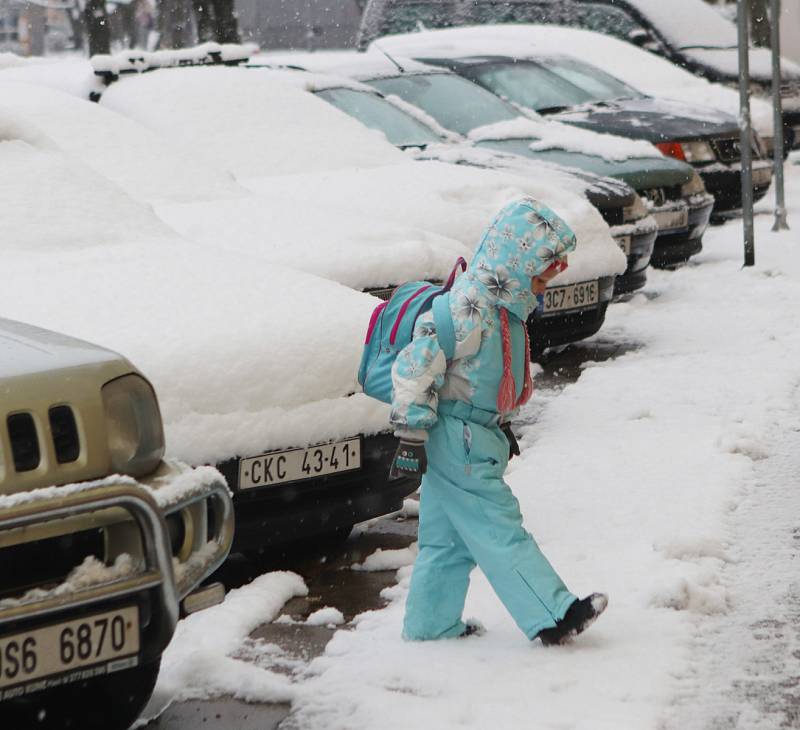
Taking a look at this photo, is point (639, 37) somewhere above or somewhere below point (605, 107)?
above

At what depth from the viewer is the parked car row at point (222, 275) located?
3.29m

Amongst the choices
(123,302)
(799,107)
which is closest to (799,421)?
(123,302)

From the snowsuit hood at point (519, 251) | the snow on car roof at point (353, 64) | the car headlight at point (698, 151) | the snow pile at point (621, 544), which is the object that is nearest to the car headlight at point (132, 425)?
Result: the snow pile at point (621, 544)

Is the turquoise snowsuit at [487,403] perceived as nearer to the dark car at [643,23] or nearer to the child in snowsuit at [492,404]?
the child in snowsuit at [492,404]

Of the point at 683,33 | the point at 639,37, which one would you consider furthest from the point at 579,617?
the point at 683,33

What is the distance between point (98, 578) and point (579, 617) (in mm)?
1422

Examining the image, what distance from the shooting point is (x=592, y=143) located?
10.4 m

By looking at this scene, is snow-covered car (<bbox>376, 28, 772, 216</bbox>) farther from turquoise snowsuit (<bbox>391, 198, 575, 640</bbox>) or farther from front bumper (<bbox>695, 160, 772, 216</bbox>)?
turquoise snowsuit (<bbox>391, 198, 575, 640</bbox>)

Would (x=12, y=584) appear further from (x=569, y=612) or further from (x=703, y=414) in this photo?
(x=703, y=414)

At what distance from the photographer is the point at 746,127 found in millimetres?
11102

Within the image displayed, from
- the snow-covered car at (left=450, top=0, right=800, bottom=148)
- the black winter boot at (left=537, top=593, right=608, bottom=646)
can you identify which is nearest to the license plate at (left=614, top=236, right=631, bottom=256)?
the black winter boot at (left=537, top=593, right=608, bottom=646)

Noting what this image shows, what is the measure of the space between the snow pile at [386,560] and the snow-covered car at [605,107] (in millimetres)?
7350

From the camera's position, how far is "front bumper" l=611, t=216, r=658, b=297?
9070 millimetres

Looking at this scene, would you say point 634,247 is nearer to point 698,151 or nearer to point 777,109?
point 698,151
